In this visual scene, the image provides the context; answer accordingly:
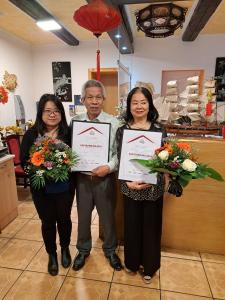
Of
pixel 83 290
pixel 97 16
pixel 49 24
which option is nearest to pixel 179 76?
pixel 49 24

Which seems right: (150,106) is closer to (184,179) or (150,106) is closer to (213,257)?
(184,179)

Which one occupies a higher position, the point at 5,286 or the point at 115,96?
the point at 115,96

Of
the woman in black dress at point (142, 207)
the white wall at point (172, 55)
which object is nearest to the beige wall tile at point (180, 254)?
the woman in black dress at point (142, 207)

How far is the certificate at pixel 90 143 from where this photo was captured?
5.31ft

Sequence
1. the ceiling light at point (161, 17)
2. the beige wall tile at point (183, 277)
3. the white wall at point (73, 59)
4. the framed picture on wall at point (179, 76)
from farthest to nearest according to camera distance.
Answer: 1. the white wall at point (73, 59)
2. the framed picture on wall at point (179, 76)
3. the ceiling light at point (161, 17)
4. the beige wall tile at point (183, 277)

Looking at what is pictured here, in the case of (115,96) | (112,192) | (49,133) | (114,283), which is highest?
(115,96)

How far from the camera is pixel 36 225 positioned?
2.54 m

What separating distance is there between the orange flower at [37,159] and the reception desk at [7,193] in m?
1.13

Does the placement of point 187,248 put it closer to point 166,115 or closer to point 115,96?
point 166,115

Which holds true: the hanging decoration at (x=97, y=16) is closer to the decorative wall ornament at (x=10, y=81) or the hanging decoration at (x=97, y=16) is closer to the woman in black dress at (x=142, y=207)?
the woman in black dress at (x=142, y=207)

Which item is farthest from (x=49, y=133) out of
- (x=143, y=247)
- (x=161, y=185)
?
(x=143, y=247)

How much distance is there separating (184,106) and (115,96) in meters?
2.23

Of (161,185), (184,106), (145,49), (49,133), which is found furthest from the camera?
(145,49)

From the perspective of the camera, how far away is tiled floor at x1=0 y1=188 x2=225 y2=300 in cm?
163
